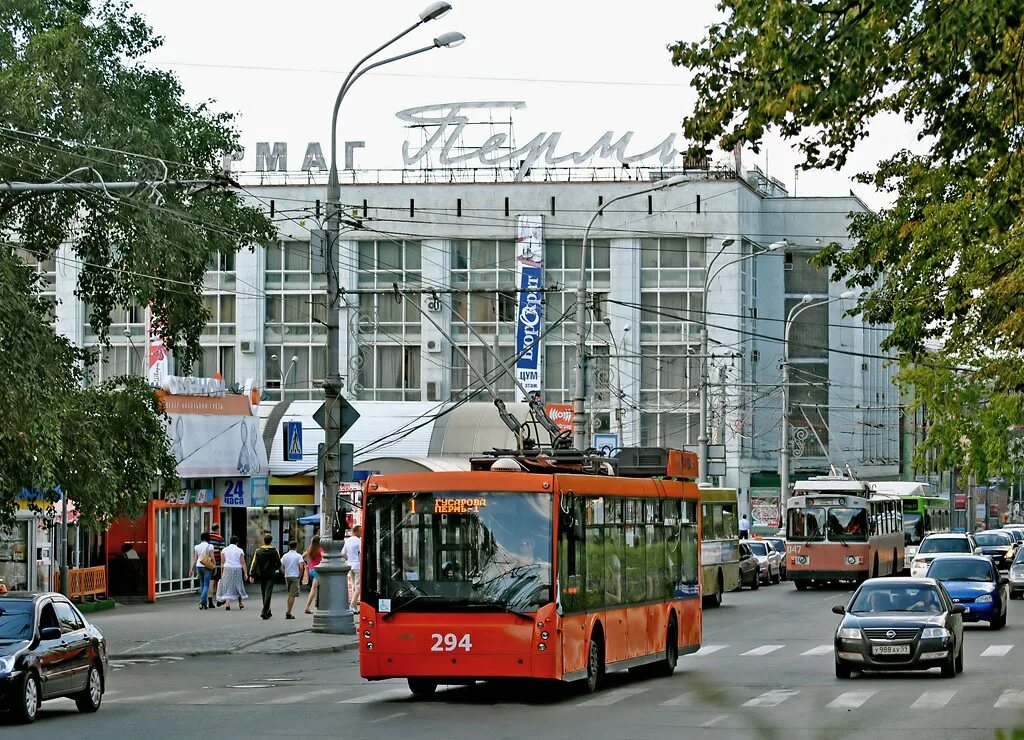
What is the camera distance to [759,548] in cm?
5884

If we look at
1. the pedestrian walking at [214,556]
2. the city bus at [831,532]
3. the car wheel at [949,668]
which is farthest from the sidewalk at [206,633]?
the city bus at [831,532]

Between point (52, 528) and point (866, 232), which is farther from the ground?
point (866, 232)

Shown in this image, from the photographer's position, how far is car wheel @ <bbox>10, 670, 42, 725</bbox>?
55.2ft

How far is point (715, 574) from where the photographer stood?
146 ft

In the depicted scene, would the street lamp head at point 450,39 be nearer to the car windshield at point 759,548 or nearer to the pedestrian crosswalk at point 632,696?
the pedestrian crosswalk at point 632,696

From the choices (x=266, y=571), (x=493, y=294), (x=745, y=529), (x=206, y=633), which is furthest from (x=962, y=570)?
(x=493, y=294)

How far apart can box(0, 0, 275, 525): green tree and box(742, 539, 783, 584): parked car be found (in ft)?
106

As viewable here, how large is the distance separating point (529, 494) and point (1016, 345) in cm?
1773

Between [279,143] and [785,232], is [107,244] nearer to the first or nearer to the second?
[279,143]

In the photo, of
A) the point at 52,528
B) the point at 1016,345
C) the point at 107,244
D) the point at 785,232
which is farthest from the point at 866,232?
the point at 785,232

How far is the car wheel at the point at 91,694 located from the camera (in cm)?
1853

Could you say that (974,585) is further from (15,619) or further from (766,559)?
(766,559)

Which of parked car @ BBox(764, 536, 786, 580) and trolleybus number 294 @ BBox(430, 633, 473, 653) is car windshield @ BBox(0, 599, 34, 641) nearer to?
trolleybus number 294 @ BBox(430, 633, 473, 653)

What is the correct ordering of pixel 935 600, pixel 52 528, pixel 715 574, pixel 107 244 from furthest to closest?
pixel 715 574 < pixel 52 528 < pixel 107 244 < pixel 935 600
